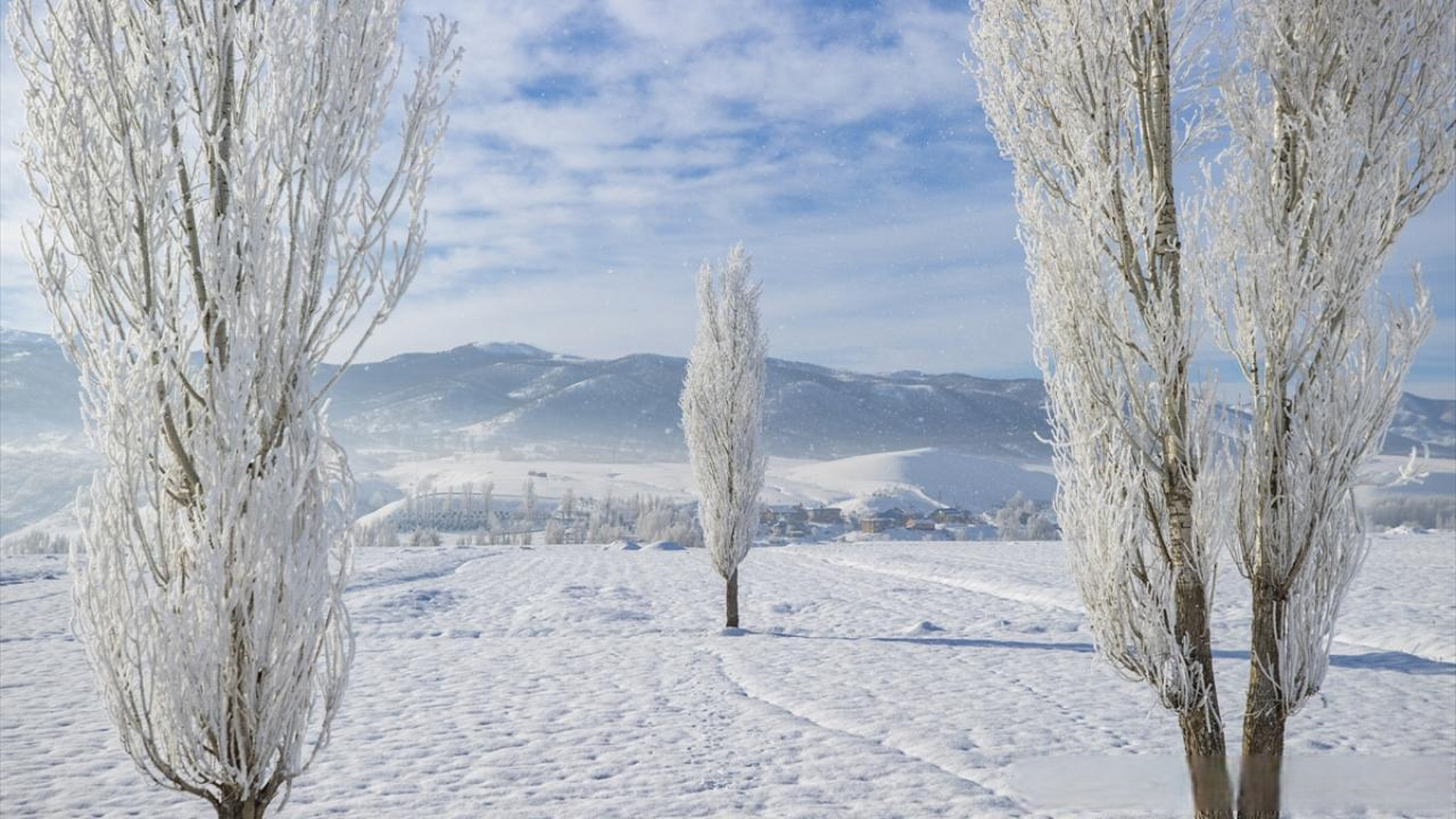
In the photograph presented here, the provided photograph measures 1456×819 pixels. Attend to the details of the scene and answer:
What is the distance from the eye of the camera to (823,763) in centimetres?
772

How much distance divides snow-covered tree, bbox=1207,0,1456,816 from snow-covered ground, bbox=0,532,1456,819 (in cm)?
168

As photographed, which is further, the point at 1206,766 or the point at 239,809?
the point at 1206,766

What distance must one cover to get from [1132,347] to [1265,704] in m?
2.52

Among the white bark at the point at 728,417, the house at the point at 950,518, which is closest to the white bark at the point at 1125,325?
the white bark at the point at 728,417

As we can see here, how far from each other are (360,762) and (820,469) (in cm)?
13060

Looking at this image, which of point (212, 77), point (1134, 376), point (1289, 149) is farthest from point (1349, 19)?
point (212, 77)

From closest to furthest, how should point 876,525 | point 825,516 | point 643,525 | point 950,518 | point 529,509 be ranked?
point 876,525 → point 643,525 → point 825,516 → point 950,518 → point 529,509

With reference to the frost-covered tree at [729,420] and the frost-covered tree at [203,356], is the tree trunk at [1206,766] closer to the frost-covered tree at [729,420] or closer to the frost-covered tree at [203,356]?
the frost-covered tree at [203,356]

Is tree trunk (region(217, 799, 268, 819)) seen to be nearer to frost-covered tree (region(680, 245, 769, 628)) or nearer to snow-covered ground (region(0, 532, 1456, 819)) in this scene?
snow-covered ground (region(0, 532, 1456, 819))

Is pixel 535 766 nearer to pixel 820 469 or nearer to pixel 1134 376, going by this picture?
pixel 1134 376

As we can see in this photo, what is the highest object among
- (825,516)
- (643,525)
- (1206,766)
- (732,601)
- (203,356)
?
(203,356)

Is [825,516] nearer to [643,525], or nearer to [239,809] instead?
[643,525]

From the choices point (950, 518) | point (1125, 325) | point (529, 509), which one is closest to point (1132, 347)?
point (1125, 325)

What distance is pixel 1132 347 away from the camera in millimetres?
5422
